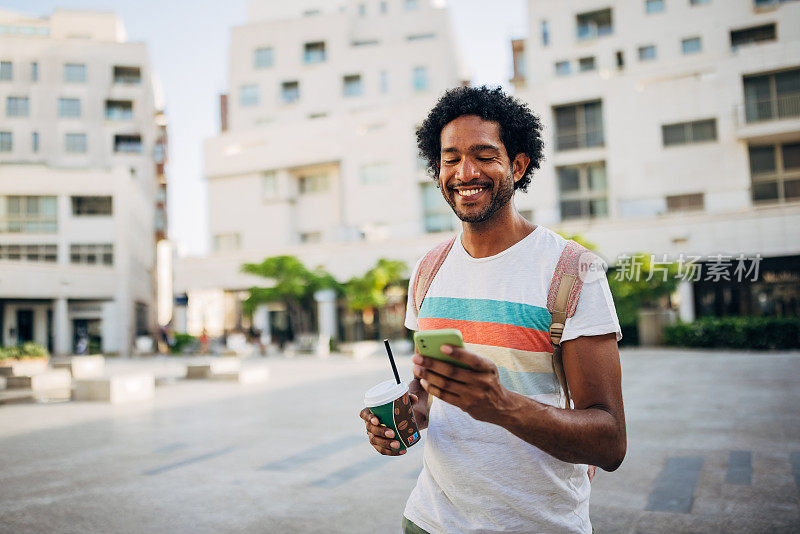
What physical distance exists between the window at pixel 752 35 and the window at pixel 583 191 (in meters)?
11.5

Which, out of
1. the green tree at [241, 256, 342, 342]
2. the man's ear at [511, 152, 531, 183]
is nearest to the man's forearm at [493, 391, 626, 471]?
the man's ear at [511, 152, 531, 183]

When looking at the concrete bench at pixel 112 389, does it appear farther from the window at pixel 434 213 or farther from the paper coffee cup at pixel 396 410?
the window at pixel 434 213

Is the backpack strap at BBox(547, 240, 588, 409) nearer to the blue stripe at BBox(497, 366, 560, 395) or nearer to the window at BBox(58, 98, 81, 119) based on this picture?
the blue stripe at BBox(497, 366, 560, 395)

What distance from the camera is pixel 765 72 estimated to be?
106ft

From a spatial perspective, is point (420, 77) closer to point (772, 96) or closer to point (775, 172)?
point (772, 96)

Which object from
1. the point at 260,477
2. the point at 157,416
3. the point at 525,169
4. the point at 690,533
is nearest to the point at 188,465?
the point at 260,477

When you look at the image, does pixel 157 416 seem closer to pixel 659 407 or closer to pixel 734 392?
pixel 659 407

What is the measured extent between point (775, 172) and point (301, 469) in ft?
112

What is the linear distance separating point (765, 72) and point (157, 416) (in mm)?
33860

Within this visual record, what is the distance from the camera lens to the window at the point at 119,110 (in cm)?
5109

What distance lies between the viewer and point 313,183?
4469 centimetres

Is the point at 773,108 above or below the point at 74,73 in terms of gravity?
below

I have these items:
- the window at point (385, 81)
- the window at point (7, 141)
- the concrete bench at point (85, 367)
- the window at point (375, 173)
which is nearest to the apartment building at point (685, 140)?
the window at point (375, 173)

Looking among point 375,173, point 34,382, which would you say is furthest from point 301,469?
point 375,173
